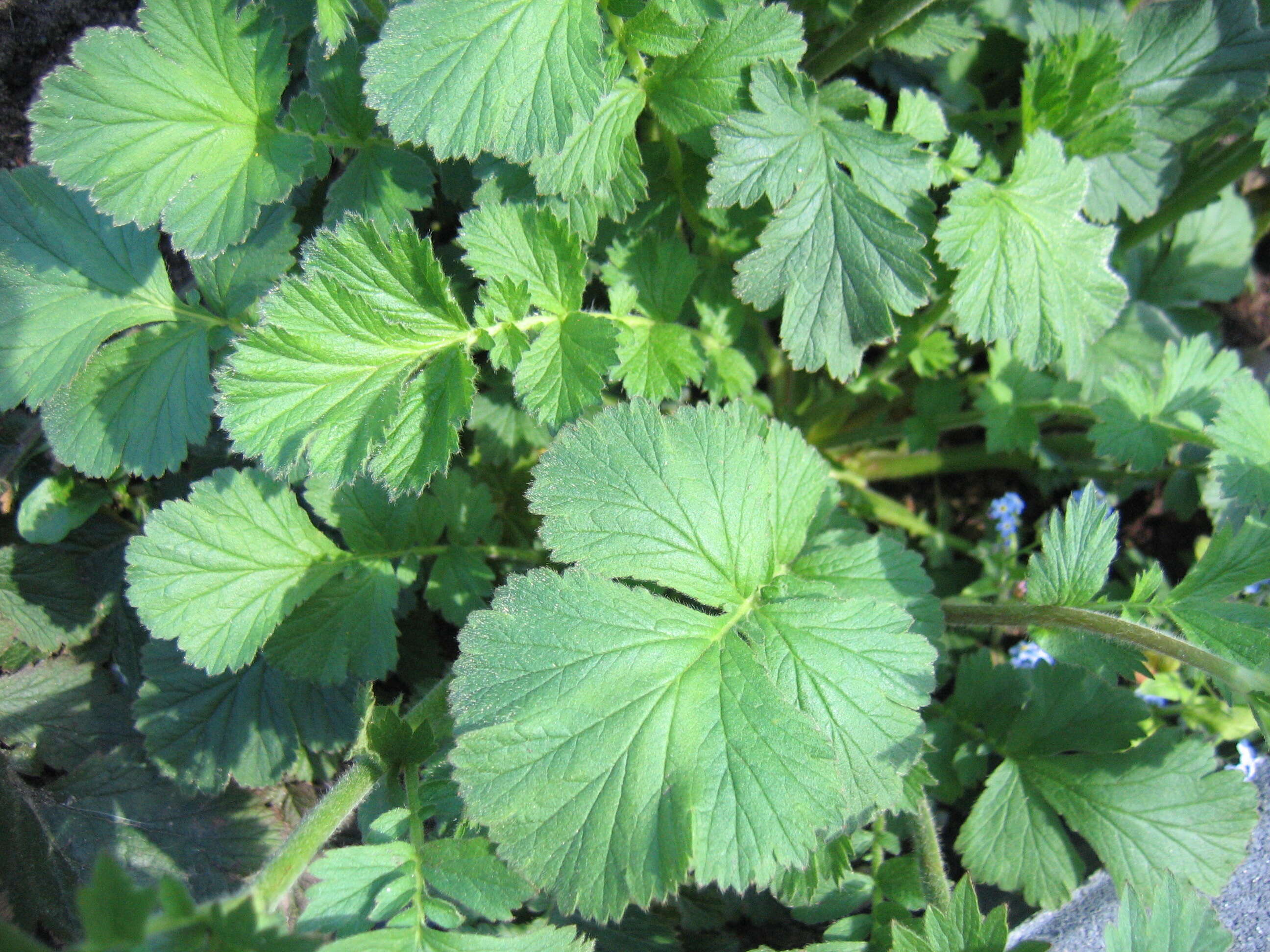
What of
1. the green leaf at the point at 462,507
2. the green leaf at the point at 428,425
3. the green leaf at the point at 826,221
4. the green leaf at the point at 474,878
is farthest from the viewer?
the green leaf at the point at 462,507

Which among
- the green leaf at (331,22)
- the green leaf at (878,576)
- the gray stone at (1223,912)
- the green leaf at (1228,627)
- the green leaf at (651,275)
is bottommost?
the gray stone at (1223,912)

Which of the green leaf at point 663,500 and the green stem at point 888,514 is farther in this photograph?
the green stem at point 888,514

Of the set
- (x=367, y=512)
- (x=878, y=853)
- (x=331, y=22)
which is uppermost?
(x=331, y=22)

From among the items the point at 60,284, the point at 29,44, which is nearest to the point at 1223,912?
the point at 60,284

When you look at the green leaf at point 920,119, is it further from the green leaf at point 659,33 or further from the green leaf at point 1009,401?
the green leaf at point 1009,401

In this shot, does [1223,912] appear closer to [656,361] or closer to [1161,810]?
[1161,810]

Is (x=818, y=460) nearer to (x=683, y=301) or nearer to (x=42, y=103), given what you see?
(x=683, y=301)

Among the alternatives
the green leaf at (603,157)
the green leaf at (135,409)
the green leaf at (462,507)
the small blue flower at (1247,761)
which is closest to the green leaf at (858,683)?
the green leaf at (462,507)
